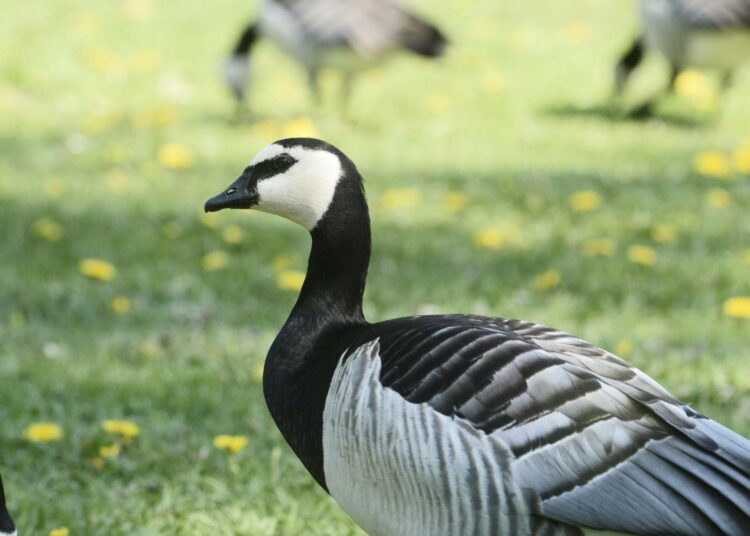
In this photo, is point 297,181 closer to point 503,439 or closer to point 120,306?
point 503,439

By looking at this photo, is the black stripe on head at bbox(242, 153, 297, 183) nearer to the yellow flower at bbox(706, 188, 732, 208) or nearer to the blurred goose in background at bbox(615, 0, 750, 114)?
the yellow flower at bbox(706, 188, 732, 208)

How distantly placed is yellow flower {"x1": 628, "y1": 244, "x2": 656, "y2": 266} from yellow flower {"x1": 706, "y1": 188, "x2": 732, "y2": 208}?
36.9 inches

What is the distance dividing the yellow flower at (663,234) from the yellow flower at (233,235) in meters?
2.10

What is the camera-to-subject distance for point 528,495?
2.45 m

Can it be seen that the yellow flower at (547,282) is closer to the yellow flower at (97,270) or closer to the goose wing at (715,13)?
the yellow flower at (97,270)

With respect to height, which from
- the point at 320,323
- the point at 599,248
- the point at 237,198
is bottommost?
the point at 599,248

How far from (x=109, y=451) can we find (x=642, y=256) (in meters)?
2.88

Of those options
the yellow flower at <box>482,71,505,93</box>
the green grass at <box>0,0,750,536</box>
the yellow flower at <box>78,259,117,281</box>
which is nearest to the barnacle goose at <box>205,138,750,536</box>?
the green grass at <box>0,0,750,536</box>

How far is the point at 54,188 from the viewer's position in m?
6.68

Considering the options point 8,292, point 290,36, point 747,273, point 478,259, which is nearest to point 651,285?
point 747,273

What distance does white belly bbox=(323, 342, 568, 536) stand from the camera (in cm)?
247

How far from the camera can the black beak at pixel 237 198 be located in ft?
10.3

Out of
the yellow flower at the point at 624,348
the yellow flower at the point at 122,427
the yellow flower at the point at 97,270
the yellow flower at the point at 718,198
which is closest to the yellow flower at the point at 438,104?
the yellow flower at the point at 718,198

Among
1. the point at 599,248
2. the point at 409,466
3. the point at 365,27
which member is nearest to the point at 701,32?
the point at 365,27
